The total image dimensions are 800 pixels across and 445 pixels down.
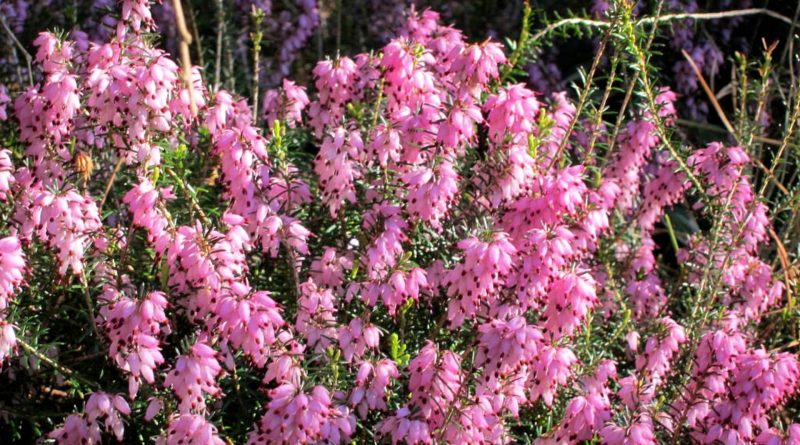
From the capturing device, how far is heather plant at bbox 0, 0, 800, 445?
10.2 ft

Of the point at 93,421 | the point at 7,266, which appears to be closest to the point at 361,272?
the point at 93,421

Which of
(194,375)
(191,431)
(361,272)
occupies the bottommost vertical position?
(361,272)

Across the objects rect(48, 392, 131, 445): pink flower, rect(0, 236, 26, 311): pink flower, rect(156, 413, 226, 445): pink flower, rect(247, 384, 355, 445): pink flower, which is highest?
rect(0, 236, 26, 311): pink flower

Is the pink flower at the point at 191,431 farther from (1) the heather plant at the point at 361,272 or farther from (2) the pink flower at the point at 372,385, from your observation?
(2) the pink flower at the point at 372,385

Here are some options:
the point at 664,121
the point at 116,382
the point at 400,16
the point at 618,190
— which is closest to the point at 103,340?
the point at 116,382

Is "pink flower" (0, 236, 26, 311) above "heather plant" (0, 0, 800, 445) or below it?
above

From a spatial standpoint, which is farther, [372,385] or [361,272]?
[361,272]

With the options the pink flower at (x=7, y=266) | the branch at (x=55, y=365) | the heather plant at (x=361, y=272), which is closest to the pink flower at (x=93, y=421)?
the heather plant at (x=361, y=272)

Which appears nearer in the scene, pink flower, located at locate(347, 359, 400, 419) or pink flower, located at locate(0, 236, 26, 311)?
pink flower, located at locate(0, 236, 26, 311)

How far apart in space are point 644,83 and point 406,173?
1063 mm

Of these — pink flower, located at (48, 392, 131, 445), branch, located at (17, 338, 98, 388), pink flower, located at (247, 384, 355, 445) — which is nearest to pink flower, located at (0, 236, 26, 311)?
branch, located at (17, 338, 98, 388)

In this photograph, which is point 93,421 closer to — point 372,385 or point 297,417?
point 297,417

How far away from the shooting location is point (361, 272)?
12.4 feet

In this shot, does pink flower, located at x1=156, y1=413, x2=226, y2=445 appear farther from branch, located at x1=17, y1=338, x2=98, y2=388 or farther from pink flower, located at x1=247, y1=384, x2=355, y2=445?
branch, located at x1=17, y1=338, x2=98, y2=388
